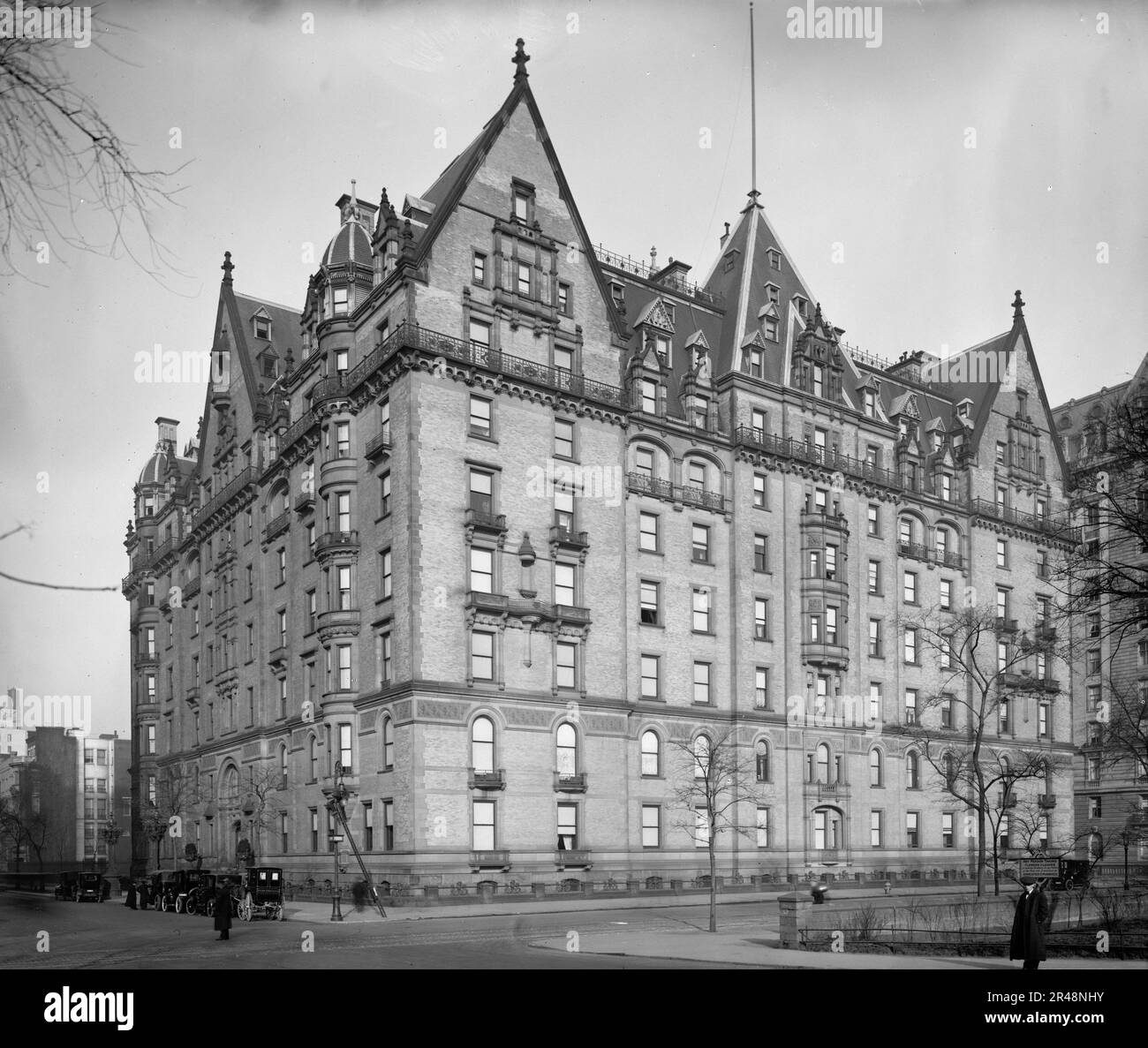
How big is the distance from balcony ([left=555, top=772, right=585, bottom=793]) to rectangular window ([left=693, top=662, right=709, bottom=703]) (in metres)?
8.71

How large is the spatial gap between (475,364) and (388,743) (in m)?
16.3

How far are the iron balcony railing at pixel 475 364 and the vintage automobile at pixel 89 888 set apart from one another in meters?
28.4

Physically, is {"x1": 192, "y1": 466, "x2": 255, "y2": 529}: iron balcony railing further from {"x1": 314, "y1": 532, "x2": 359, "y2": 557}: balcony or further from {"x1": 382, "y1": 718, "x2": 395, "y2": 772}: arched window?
{"x1": 382, "y1": 718, "x2": 395, "y2": 772}: arched window

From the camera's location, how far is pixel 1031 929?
65.1 ft

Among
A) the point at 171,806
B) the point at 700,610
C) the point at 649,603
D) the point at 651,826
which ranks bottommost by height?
the point at 171,806

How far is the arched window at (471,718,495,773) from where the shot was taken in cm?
4988

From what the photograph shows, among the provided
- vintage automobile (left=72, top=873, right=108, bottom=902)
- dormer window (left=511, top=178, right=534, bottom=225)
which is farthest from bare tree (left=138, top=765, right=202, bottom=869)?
dormer window (left=511, top=178, right=534, bottom=225)

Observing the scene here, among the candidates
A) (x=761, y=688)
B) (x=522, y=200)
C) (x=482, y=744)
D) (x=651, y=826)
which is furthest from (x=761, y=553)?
(x=522, y=200)

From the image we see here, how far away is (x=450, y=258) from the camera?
52625mm

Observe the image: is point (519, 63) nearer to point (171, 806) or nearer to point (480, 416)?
point (480, 416)

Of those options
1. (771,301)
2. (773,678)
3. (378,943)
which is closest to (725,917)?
(378,943)

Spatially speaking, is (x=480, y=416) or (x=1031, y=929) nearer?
(x=1031, y=929)
